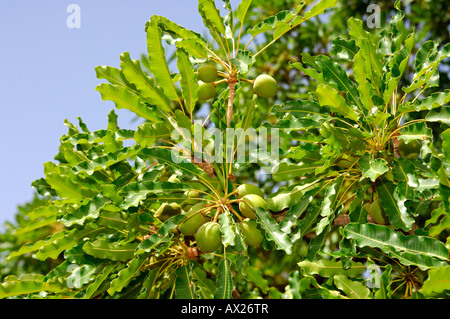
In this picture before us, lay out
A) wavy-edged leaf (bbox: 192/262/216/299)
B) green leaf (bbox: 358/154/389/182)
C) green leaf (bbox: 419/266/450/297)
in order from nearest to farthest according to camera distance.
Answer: green leaf (bbox: 419/266/450/297) → green leaf (bbox: 358/154/389/182) → wavy-edged leaf (bbox: 192/262/216/299)

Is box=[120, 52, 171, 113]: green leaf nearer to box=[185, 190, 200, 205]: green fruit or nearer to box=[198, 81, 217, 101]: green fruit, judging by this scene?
box=[198, 81, 217, 101]: green fruit

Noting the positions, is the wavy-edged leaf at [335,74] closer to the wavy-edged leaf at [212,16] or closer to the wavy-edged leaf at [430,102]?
the wavy-edged leaf at [430,102]

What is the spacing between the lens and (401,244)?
156cm

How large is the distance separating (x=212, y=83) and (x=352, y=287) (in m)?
1.20

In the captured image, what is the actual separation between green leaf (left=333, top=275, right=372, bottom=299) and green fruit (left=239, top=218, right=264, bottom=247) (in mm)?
354

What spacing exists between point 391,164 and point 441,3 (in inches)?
126

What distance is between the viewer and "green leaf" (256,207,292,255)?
5.40ft

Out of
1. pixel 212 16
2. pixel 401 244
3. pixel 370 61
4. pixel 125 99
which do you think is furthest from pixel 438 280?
pixel 212 16

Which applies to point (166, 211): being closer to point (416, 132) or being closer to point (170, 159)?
point (170, 159)

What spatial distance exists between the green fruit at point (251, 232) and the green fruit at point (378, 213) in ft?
1.67

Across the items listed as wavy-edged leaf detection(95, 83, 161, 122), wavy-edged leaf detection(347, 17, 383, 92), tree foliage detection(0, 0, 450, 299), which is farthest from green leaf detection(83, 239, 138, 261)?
wavy-edged leaf detection(347, 17, 383, 92)
